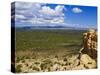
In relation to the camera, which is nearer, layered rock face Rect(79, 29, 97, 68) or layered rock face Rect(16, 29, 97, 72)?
layered rock face Rect(16, 29, 97, 72)

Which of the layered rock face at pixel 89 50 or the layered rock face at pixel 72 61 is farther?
the layered rock face at pixel 89 50

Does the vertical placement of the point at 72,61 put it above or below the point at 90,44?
below

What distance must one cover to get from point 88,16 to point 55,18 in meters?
0.38

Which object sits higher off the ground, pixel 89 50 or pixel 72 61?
pixel 89 50

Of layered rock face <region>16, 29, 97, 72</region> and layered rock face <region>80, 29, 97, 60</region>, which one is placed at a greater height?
layered rock face <region>80, 29, 97, 60</region>

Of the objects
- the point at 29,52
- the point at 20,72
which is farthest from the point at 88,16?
the point at 20,72

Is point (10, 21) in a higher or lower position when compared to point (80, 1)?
lower

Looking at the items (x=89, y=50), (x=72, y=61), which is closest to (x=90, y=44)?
(x=89, y=50)

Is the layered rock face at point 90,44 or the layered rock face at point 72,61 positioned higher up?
the layered rock face at point 90,44

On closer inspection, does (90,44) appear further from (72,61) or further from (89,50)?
(72,61)

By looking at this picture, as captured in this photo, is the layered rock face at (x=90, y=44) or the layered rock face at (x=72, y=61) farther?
the layered rock face at (x=90, y=44)

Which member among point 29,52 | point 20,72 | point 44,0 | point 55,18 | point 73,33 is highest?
point 44,0

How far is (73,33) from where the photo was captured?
90.8 inches

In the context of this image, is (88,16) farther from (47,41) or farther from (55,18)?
(47,41)
